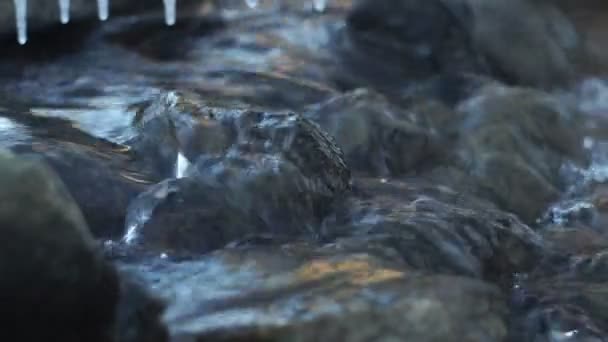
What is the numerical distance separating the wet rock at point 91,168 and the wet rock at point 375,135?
1.07m

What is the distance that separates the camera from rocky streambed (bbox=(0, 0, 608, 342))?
243 cm

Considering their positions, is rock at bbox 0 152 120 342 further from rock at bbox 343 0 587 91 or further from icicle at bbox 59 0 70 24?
rock at bbox 343 0 587 91

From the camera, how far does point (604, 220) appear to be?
4129mm

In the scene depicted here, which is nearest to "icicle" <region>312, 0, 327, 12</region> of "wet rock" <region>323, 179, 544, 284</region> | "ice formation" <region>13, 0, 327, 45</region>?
"ice formation" <region>13, 0, 327, 45</region>

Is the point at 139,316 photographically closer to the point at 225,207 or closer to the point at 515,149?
the point at 225,207

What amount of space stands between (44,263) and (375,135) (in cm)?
251

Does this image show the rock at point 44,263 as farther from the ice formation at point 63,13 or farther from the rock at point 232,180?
the ice formation at point 63,13

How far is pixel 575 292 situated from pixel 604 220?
1.02 meters

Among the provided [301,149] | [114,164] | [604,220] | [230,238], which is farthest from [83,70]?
[604,220]

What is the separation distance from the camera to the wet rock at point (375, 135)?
4.34m

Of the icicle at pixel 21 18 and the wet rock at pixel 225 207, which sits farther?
the icicle at pixel 21 18

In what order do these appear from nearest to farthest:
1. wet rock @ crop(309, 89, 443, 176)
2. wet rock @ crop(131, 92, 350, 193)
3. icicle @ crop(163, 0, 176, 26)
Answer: wet rock @ crop(131, 92, 350, 193), wet rock @ crop(309, 89, 443, 176), icicle @ crop(163, 0, 176, 26)

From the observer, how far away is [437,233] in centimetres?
327

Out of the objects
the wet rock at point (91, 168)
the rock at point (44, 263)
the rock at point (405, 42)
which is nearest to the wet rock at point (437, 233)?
the wet rock at point (91, 168)
